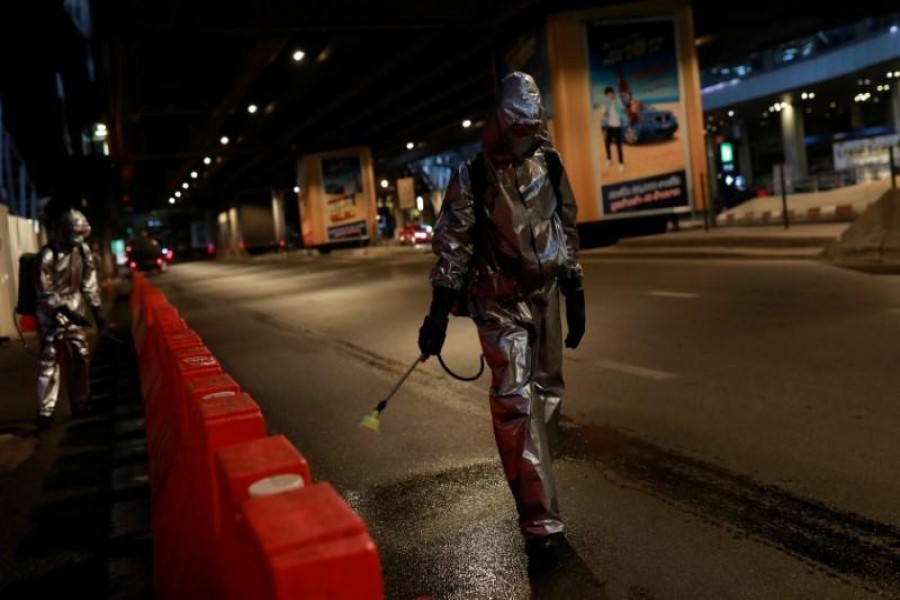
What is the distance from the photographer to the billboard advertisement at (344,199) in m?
49.2

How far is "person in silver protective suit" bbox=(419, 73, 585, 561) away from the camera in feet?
12.1

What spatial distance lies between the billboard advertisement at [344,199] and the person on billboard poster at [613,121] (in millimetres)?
27121

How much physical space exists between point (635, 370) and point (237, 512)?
5.98 meters

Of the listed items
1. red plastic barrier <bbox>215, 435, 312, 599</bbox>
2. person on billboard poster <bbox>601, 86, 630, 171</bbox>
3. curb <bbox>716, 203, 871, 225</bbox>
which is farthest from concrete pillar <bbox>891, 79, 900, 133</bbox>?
red plastic barrier <bbox>215, 435, 312, 599</bbox>

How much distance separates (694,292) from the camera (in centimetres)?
1297

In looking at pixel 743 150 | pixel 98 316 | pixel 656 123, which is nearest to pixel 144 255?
pixel 656 123

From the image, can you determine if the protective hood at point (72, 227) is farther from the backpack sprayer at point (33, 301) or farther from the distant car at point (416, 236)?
the distant car at point (416, 236)

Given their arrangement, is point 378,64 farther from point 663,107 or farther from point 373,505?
point 373,505

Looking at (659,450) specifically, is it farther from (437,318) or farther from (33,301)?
(33,301)

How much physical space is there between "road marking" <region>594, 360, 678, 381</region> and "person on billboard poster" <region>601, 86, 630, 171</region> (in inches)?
638

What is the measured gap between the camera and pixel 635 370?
25.9ft

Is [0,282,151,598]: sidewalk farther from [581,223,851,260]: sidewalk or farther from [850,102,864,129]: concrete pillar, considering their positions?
[850,102,864,129]: concrete pillar

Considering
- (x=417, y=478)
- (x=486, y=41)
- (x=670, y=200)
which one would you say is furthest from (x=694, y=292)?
(x=486, y=41)

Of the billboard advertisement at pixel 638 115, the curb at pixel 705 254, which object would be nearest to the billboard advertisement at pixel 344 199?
the billboard advertisement at pixel 638 115
